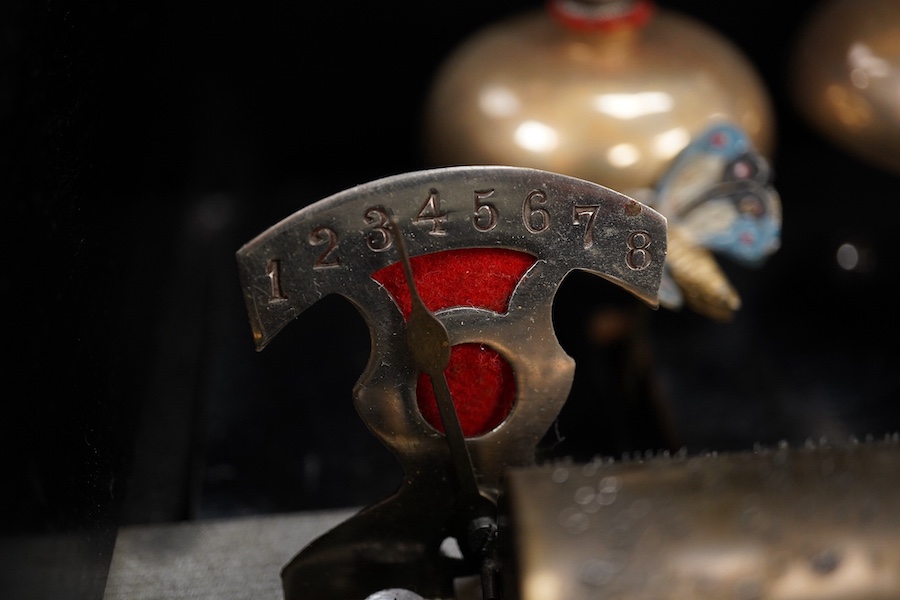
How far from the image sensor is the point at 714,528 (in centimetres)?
41

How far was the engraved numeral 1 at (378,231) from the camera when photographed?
17.6 inches

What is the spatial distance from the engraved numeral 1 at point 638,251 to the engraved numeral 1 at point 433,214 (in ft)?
0.28

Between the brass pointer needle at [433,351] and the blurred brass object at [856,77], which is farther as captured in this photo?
the blurred brass object at [856,77]

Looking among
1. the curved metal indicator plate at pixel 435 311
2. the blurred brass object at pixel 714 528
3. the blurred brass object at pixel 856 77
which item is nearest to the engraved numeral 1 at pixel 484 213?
the curved metal indicator plate at pixel 435 311

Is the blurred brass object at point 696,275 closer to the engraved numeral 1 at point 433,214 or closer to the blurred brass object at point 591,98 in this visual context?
the blurred brass object at point 591,98

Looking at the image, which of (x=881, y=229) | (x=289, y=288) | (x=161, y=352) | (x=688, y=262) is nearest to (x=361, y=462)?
(x=161, y=352)

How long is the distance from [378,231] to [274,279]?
0.16ft

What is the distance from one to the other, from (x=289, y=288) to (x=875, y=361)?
63 centimetres

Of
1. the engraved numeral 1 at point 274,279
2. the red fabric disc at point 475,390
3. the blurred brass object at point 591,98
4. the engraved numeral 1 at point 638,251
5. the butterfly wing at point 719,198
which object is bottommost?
the red fabric disc at point 475,390

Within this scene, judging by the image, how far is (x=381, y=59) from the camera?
3.64 ft

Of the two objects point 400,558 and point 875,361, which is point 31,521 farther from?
point 875,361

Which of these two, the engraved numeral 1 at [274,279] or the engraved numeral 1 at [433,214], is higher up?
the engraved numeral 1 at [433,214]

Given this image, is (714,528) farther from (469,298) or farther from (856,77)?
(856,77)

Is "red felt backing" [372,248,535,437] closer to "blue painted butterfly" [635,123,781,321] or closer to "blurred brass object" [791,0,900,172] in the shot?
"blue painted butterfly" [635,123,781,321]
